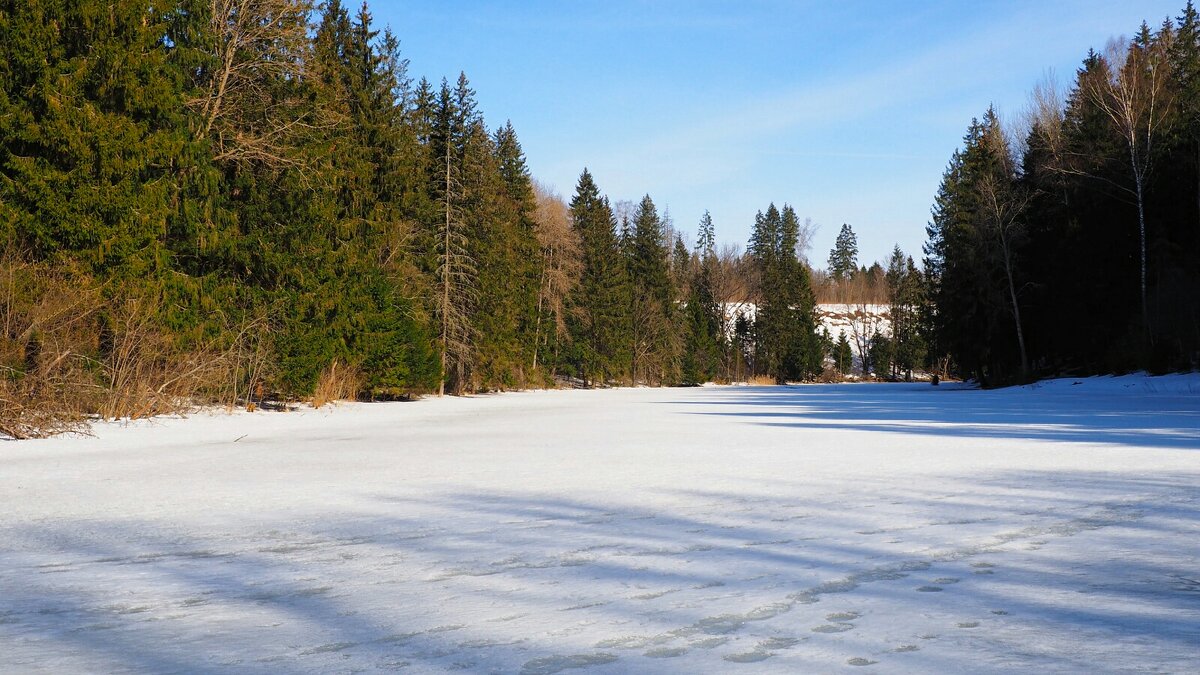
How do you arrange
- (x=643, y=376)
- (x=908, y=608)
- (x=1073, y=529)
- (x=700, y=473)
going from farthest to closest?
(x=643, y=376), (x=700, y=473), (x=1073, y=529), (x=908, y=608)

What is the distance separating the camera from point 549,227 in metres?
57.1

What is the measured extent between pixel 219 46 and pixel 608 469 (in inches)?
777

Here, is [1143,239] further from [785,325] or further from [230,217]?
[785,325]

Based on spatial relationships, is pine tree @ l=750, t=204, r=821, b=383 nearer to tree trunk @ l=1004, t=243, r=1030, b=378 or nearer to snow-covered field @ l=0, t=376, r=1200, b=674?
tree trunk @ l=1004, t=243, r=1030, b=378

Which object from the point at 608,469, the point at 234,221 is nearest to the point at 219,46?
the point at 234,221

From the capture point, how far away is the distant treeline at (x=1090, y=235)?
33531mm

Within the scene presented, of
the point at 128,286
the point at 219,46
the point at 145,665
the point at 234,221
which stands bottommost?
the point at 145,665

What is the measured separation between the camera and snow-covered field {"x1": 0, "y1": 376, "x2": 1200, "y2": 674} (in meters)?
3.31

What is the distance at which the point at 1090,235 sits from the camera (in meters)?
38.9

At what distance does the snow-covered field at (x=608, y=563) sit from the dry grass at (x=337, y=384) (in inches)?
616

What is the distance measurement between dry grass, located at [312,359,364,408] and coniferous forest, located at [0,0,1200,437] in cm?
12

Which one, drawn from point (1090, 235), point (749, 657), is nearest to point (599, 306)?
point (1090, 235)

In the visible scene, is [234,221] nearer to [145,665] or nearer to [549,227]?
[145,665]

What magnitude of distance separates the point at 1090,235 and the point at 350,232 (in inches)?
1305
